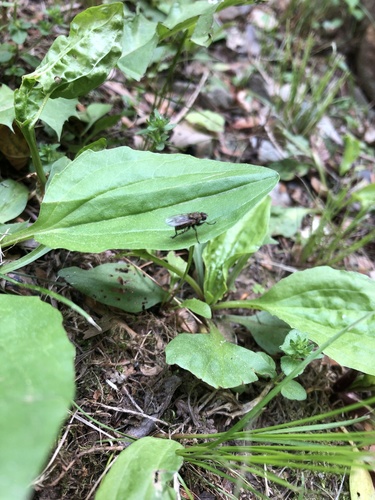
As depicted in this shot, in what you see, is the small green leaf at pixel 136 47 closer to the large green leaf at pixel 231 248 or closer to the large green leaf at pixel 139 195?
the large green leaf at pixel 139 195

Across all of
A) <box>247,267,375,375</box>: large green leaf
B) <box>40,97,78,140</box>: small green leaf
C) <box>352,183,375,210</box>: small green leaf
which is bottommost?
<box>352,183,375,210</box>: small green leaf

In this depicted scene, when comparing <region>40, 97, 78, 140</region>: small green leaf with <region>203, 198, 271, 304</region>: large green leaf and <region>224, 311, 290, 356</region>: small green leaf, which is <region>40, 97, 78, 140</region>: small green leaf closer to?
<region>203, 198, 271, 304</region>: large green leaf

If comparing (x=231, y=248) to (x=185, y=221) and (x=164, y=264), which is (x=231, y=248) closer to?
(x=164, y=264)

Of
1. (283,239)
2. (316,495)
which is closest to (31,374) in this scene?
(316,495)

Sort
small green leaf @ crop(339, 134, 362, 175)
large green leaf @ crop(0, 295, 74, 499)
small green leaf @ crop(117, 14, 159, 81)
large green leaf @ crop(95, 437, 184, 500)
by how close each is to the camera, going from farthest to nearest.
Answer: small green leaf @ crop(339, 134, 362, 175)
small green leaf @ crop(117, 14, 159, 81)
large green leaf @ crop(95, 437, 184, 500)
large green leaf @ crop(0, 295, 74, 499)

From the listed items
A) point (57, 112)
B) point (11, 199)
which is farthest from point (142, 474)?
point (57, 112)

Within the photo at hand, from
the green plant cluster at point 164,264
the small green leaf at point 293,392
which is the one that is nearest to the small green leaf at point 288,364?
the green plant cluster at point 164,264

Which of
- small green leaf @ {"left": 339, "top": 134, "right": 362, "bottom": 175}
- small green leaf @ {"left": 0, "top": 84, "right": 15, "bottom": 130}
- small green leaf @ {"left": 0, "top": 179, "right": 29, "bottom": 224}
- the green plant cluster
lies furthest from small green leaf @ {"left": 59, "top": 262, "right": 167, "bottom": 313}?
small green leaf @ {"left": 339, "top": 134, "right": 362, "bottom": 175}
